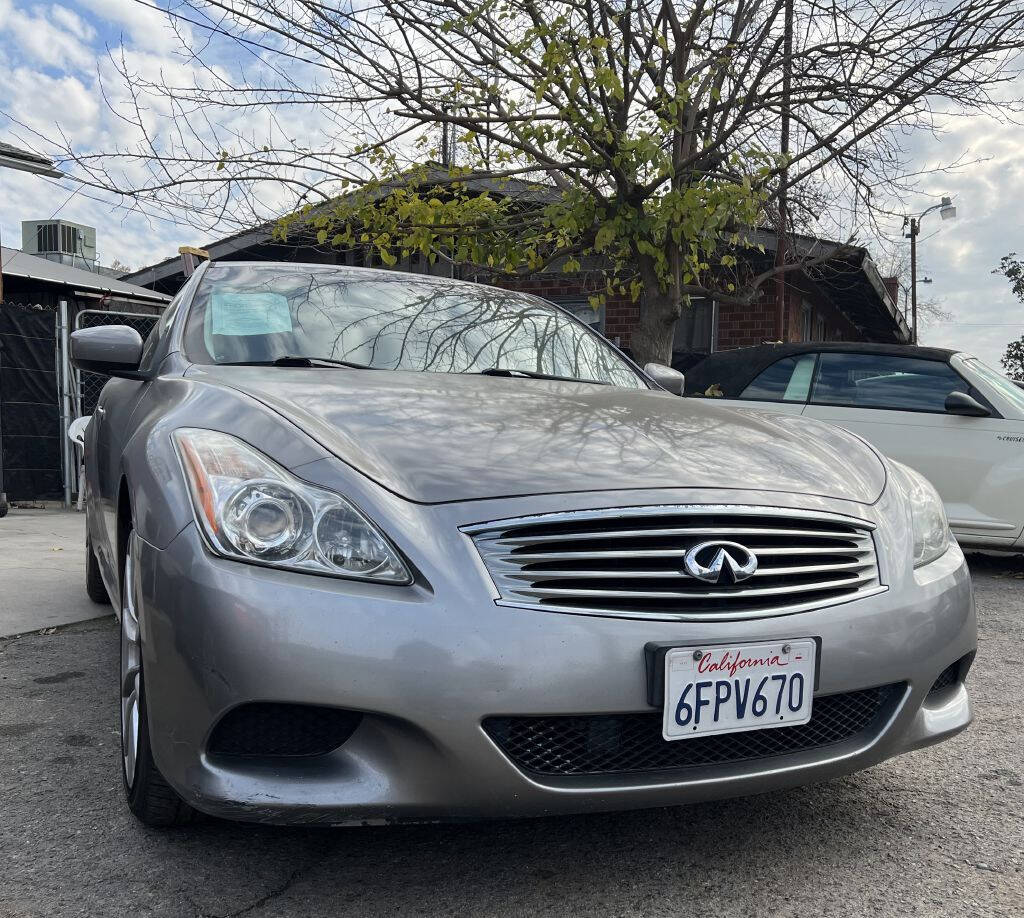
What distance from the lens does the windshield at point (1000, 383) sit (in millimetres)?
6004

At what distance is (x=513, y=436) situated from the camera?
2.15 m

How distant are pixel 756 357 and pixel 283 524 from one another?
18.3 feet

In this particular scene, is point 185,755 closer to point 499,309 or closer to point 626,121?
point 499,309

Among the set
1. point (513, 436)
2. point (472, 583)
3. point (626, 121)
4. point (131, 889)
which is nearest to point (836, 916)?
point (472, 583)

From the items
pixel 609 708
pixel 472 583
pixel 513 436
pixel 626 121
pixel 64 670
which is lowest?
pixel 64 670

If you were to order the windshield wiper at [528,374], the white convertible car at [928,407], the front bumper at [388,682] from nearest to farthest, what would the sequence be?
the front bumper at [388,682] → the windshield wiper at [528,374] → the white convertible car at [928,407]

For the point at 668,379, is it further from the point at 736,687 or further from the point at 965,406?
the point at 965,406

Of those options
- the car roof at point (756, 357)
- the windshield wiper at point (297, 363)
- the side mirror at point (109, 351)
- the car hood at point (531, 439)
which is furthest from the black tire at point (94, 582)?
the car roof at point (756, 357)

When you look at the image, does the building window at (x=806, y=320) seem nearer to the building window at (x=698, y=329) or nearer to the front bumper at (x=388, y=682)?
the building window at (x=698, y=329)

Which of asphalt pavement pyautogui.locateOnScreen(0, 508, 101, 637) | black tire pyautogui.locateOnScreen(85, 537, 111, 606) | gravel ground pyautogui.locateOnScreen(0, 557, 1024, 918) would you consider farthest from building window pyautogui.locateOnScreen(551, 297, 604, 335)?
gravel ground pyautogui.locateOnScreen(0, 557, 1024, 918)

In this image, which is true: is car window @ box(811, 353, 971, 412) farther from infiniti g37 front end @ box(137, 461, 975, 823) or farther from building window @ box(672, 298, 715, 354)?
building window @ box(672, 298, 715, 354)

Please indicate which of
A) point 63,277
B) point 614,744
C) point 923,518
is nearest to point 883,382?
point 923,518

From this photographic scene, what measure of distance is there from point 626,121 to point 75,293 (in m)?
9.91

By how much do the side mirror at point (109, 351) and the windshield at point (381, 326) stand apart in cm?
18
